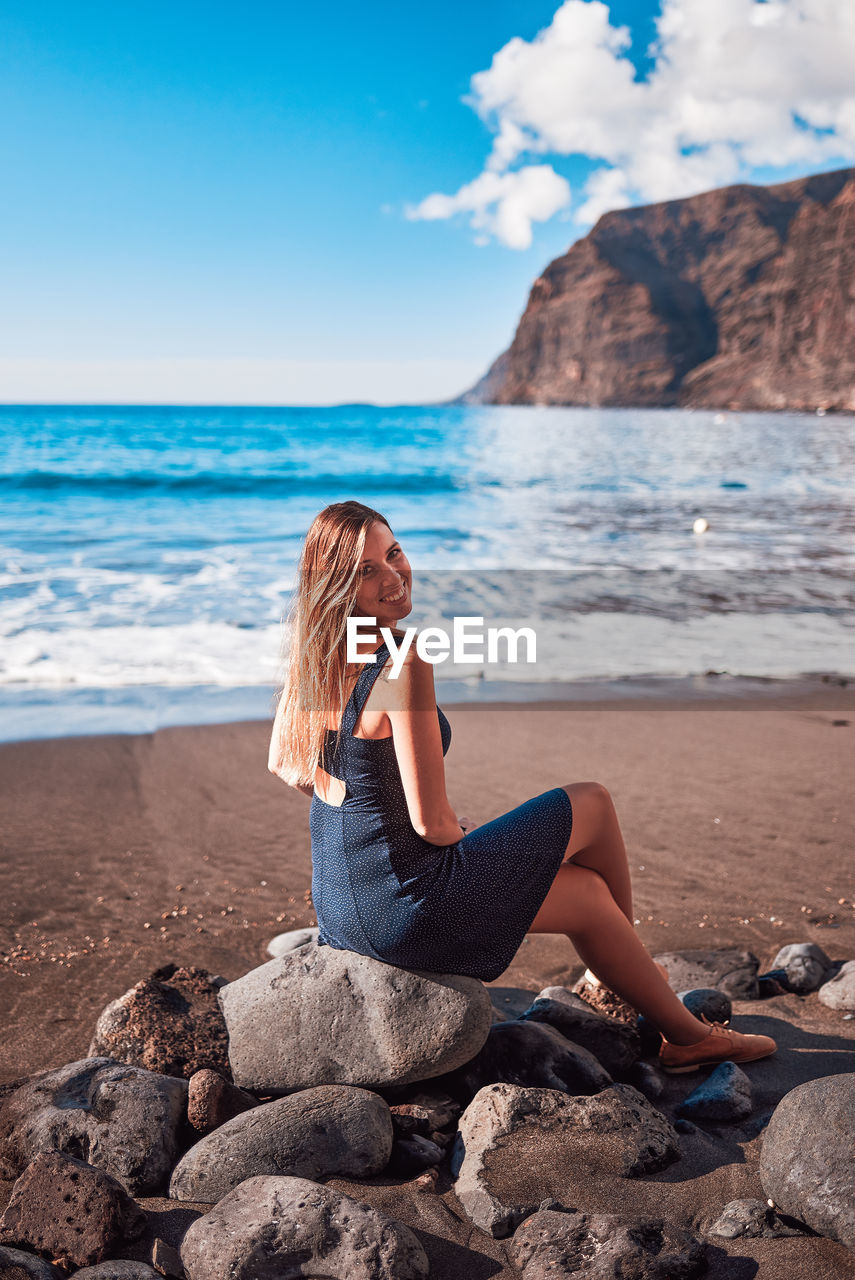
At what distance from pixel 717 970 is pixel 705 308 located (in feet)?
458

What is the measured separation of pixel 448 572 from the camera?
13641 millimetres

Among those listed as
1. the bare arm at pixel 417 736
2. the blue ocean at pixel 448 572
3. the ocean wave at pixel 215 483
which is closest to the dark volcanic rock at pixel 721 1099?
the bare arm at pixel 417 736

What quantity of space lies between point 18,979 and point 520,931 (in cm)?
200

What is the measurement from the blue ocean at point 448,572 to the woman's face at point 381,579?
786 millimetres

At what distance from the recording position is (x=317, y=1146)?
2422 millimetres

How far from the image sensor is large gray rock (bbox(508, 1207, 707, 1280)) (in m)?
2.01

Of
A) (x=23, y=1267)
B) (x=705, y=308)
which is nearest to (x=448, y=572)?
(x=23, y=1267)

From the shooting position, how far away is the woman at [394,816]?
2564mm

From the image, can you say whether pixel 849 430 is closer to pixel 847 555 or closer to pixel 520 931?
pixel 847 555

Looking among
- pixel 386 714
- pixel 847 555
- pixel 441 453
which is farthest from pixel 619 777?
pixel 441 453

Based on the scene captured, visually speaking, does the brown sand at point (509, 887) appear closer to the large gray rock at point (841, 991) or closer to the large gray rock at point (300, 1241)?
the large gray rock at point (841, 991)

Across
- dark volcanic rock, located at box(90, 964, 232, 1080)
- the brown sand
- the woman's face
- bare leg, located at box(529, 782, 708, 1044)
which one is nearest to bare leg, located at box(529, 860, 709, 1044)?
bare leg, located at box(529, 782, 708, 1044)

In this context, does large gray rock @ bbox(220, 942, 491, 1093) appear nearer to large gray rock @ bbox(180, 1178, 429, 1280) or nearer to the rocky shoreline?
the rocky shoreline

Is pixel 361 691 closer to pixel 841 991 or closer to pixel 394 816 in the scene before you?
pixel 394 816
